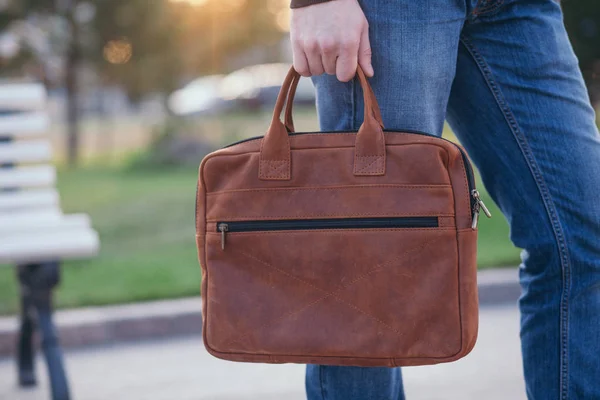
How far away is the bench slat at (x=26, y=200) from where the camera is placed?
3.51 m

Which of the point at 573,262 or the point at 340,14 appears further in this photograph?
the point at 573,262

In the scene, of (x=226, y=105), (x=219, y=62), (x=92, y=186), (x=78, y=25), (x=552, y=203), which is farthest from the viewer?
(x=219, y=62)

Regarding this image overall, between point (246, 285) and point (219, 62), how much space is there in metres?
26.7

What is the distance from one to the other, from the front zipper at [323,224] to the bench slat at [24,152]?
2.15 meters

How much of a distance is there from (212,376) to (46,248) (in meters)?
0.86

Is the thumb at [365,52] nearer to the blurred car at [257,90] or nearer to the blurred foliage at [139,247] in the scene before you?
the blurred foliage at [139,247]

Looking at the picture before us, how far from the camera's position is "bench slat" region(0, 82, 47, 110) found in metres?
3.68

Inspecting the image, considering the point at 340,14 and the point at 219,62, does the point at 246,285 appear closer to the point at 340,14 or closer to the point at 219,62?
the point at 340,14

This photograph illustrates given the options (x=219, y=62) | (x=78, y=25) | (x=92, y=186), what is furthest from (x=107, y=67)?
(x=219, y=62)

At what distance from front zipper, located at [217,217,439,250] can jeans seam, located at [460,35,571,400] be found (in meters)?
0.25

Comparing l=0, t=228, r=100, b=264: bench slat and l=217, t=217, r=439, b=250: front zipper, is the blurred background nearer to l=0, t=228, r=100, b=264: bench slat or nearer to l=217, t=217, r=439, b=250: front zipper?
l=0, t=228, r=100, b=264: bench slat

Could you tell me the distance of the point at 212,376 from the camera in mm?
3242

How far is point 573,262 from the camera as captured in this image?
5.57 feet

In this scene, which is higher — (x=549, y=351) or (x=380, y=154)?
(x=380, y=154)
